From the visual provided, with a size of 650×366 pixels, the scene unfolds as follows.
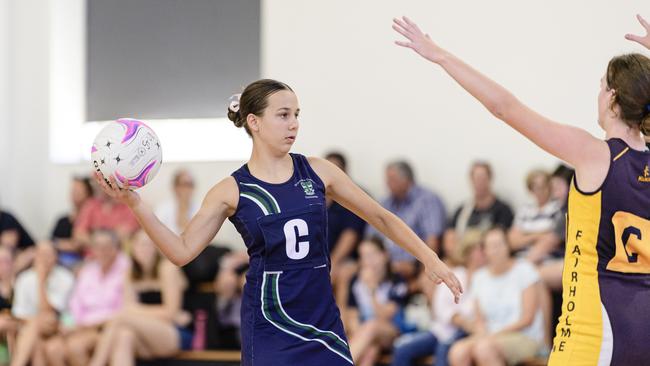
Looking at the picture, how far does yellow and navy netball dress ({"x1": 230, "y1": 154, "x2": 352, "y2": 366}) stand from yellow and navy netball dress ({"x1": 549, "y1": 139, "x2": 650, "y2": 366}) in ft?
3.30

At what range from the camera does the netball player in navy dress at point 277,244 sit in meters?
3.78

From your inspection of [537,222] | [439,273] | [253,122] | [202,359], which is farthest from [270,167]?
[202,359]

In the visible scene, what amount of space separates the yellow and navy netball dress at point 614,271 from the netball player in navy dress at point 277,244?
82 cm

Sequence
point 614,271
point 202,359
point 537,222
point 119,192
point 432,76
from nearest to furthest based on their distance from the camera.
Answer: point 614,271, point 119,192, point 537,222, point 202,359, point 432,76

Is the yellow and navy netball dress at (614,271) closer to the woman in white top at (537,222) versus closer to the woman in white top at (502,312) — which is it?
the woman in white top at (502,312)

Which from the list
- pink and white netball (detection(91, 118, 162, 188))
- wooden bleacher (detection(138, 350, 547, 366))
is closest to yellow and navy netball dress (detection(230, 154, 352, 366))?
pink and white netball (detection(91, 118, 162, 188))

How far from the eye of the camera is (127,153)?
3789 millimetres

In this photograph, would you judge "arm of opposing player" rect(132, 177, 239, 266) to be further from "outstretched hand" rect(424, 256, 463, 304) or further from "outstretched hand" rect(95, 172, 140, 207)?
"outstretched hand" rect(424, 256, 463, 304)

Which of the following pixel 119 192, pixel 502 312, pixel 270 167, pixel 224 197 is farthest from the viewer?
pixel 502 312

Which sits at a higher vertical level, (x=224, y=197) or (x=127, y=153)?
(x=127, y=153)

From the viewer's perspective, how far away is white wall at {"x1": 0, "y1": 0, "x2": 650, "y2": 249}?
882 centimetres

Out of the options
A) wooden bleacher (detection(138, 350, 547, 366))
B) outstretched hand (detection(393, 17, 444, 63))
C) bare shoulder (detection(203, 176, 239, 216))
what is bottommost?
wooden bleacher (detection(138, 350, 547, 366))

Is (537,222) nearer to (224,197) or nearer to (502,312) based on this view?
(502,312)

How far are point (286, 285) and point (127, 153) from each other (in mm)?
759
